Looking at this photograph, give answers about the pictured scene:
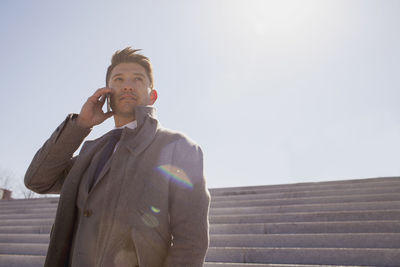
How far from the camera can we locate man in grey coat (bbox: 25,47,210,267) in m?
1.20

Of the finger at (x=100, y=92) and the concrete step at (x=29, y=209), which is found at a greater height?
the finger at (x=100, y=92)

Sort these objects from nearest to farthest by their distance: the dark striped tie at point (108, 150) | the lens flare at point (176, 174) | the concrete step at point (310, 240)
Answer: the lens flare at point (176, 174)
the dark striped tie at point (108, 150)
the concrete step at point (310, 240)

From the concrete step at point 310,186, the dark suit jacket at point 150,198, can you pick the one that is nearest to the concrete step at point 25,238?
the concrete step at point 310,186

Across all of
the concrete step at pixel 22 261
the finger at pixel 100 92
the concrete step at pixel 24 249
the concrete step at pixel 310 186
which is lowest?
the concrete step at pixel 24 249

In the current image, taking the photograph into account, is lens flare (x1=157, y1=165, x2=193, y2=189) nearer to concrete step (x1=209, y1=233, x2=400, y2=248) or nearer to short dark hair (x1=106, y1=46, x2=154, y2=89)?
short dark hair (x1=106, y1=46, x2=154, y2=89)

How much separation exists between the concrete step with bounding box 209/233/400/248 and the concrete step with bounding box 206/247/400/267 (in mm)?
286

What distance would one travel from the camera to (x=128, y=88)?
1666 mm

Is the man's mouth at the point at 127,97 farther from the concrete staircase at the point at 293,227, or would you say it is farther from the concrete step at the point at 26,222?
the concrete step at the point at 26,222

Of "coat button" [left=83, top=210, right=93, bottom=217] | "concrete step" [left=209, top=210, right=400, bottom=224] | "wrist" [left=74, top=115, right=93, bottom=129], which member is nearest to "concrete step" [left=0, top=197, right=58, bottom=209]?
"concrete step" [left=209, top=210, right=400, bottom=224]

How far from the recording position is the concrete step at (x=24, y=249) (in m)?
3.76

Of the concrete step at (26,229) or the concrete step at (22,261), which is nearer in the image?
the concrete step at (22,261)

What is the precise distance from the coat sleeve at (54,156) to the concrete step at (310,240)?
2.26 meters

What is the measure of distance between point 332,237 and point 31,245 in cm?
370

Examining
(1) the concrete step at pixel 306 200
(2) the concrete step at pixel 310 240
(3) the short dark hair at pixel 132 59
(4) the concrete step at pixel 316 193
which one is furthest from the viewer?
(4) the concrete step at pixel 316 193
